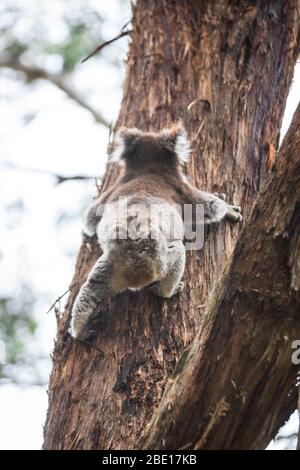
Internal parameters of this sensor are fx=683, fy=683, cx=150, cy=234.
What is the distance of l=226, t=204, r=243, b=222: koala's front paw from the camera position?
15.8 ft

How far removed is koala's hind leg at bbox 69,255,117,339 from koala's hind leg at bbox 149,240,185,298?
11.6 inches

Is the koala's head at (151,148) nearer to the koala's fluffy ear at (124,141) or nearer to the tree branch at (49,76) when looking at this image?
the koala's fluffy ear at (124,141)

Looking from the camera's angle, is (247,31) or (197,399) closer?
(197,399)

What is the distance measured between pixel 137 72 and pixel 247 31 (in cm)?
99

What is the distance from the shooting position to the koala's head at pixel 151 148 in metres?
A: 5.19

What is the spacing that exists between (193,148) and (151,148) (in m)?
0.47

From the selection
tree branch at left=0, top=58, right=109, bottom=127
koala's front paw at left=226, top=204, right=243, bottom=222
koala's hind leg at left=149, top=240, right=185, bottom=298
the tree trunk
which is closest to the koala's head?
the tree trunk

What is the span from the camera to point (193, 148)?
514cm

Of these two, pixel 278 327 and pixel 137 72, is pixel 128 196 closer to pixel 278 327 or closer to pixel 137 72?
pixel 137 72

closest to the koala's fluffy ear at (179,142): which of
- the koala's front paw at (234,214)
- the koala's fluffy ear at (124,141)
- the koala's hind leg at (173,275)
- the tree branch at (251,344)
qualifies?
the koala's fluffy ear at (124,141)

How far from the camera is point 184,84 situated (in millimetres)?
5492

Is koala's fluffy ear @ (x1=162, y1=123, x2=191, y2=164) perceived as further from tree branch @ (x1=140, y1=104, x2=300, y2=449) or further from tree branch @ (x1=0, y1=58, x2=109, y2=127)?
tree branch @ (x1=0, y1=58, x2=109, y2=127)

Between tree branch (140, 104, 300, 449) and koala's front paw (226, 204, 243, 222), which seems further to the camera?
koala's front paw (226, 204, 243, 222)
